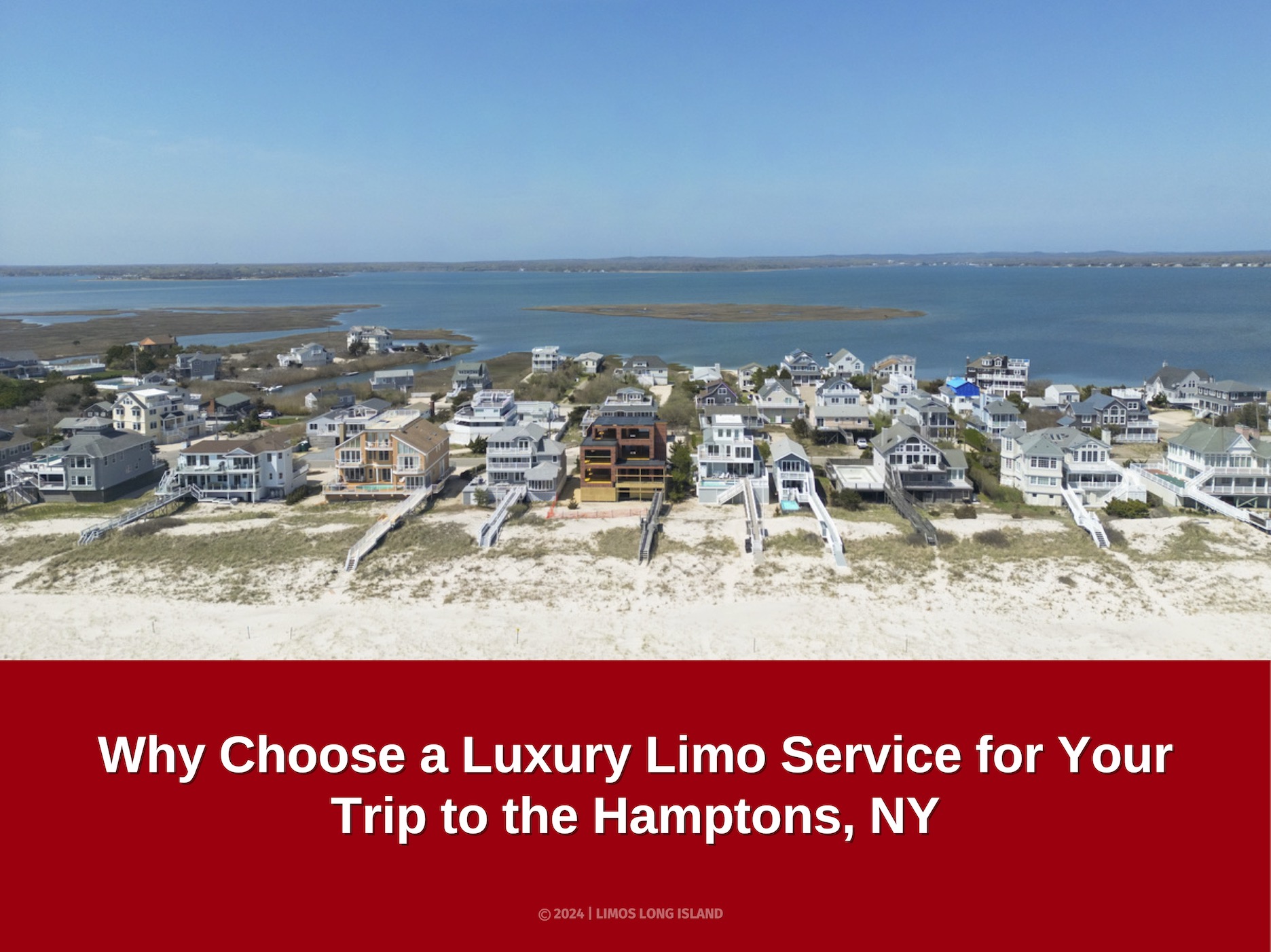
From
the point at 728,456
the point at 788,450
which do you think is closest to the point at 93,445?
the point at 728,456

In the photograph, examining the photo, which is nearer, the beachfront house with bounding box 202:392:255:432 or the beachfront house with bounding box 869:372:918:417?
the beachfront house with bounding box 869:372:918:417

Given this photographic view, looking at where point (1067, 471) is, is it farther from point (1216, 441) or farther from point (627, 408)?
point (627, 408)

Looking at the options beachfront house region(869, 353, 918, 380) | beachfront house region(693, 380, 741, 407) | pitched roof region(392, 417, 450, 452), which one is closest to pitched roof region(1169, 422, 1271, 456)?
beachfront house region(693, 380, 741, 407)

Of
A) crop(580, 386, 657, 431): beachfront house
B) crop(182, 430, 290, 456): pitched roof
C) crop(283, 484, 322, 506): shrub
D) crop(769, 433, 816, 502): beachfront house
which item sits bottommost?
crop(283, 484, 322, 506): shrub

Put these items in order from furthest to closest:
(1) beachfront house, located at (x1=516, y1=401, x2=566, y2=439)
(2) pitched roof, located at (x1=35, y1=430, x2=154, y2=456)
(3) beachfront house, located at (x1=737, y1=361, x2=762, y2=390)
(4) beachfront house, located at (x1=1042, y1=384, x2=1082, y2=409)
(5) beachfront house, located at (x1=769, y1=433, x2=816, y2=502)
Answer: (3) beachfront house, located at (x1=737, y1=361, x2=762, y2=390), (4) beachfront house, located at (x1=1042, y1=384, x2=1082, y2=409), (1) beachfront house, located at (x1=516, y1=401, x2=566, y2=439), (2) pitched roof, located at (x1=35, y1=430, x2=154, y2=456), (5) beachfront house, located at (x1=769, y1=433, x2=816, y2=502)

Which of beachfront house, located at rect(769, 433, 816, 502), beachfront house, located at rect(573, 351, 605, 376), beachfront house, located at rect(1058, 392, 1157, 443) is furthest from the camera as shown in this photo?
beachfront house, located at rect(573, 351, 605, 376)

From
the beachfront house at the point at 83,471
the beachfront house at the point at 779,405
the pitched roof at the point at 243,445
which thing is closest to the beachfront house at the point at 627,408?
the beachfront house at the point at 779,405

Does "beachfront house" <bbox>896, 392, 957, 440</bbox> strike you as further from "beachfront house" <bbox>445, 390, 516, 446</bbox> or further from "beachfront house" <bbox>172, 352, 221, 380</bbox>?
"beachfront house" <bbox>172, 352, 221, 380</bbox>

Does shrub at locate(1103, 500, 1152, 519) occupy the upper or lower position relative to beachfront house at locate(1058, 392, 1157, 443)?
lower

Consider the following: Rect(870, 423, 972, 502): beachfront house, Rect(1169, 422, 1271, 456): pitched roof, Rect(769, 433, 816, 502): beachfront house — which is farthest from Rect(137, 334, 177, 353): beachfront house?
Rect(1169, 422, 1271, 456): pitched roof
